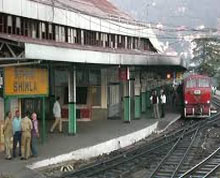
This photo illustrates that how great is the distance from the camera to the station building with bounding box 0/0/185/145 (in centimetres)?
1730

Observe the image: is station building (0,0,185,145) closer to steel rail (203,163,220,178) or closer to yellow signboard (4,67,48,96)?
yellow signboard (4,67,48,96)


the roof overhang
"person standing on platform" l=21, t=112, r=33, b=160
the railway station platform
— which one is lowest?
the railway station platform

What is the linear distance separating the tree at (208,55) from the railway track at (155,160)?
5624 centimetres

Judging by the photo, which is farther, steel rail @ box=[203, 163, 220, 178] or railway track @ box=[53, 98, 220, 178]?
railway track @ box=[53, 98, 220, 178]

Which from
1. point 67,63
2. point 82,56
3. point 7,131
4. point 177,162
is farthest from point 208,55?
point 7,131

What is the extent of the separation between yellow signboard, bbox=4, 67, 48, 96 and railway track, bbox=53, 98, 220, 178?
335 centimetres

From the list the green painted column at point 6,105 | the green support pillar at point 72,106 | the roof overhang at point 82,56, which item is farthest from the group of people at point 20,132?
the green support pillar at point 72,106

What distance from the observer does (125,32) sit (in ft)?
136

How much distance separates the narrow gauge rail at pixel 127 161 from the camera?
16.1 metres

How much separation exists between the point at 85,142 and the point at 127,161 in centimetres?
262

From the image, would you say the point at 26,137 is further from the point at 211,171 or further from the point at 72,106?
the point at 72,106

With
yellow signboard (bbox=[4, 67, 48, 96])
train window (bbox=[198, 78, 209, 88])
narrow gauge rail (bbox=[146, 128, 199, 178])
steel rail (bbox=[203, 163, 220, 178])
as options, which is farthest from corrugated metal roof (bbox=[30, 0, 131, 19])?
steel rail (bbox=[203, 163, 220, 178])

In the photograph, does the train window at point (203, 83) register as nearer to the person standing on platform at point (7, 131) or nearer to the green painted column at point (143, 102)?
the green painted column at point (143, 102)

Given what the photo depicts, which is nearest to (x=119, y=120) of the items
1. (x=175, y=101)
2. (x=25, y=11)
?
(x=25, y=11)
